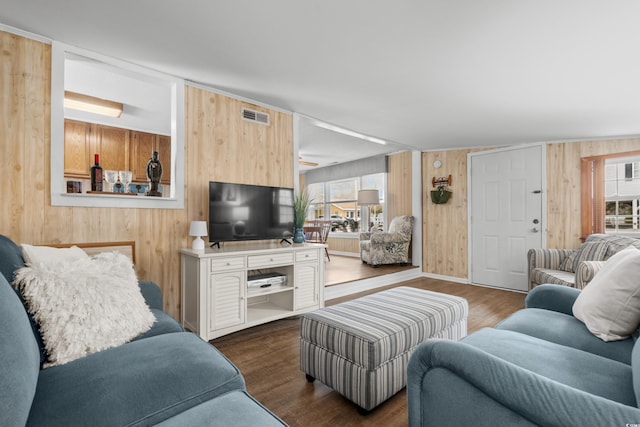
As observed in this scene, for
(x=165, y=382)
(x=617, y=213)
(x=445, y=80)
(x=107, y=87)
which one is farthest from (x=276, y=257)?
(x=617, y=213)

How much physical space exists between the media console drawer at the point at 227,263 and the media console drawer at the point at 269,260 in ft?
0.28

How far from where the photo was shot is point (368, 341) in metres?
1.66

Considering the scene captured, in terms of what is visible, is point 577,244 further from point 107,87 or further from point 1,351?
point 107,87

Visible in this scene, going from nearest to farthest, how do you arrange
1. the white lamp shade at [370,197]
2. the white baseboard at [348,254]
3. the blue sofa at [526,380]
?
the blue sofa at [526,380]
the white lamp shade at [370,197]
the white baseboard at [348,254]

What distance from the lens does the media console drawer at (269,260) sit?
281cm

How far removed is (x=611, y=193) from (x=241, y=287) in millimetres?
4809

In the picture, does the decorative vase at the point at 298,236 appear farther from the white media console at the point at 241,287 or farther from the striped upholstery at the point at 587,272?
the striped upholstery at the point at 587,272

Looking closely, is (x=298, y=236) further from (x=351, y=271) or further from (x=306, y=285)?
(x=351, y=271)

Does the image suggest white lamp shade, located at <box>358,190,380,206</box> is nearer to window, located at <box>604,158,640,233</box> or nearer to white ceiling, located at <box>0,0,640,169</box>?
white ceiling, located at <box>0,0,640,169</box>

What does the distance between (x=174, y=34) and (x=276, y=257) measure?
1924 mm

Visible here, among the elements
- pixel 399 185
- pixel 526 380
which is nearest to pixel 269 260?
pixel 526 380

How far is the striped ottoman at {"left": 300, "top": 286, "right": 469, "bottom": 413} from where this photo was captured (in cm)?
167

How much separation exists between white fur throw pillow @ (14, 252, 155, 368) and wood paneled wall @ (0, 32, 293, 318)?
3.42 feet

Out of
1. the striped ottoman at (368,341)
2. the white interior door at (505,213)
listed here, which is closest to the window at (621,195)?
the white interior door at (505,213)
